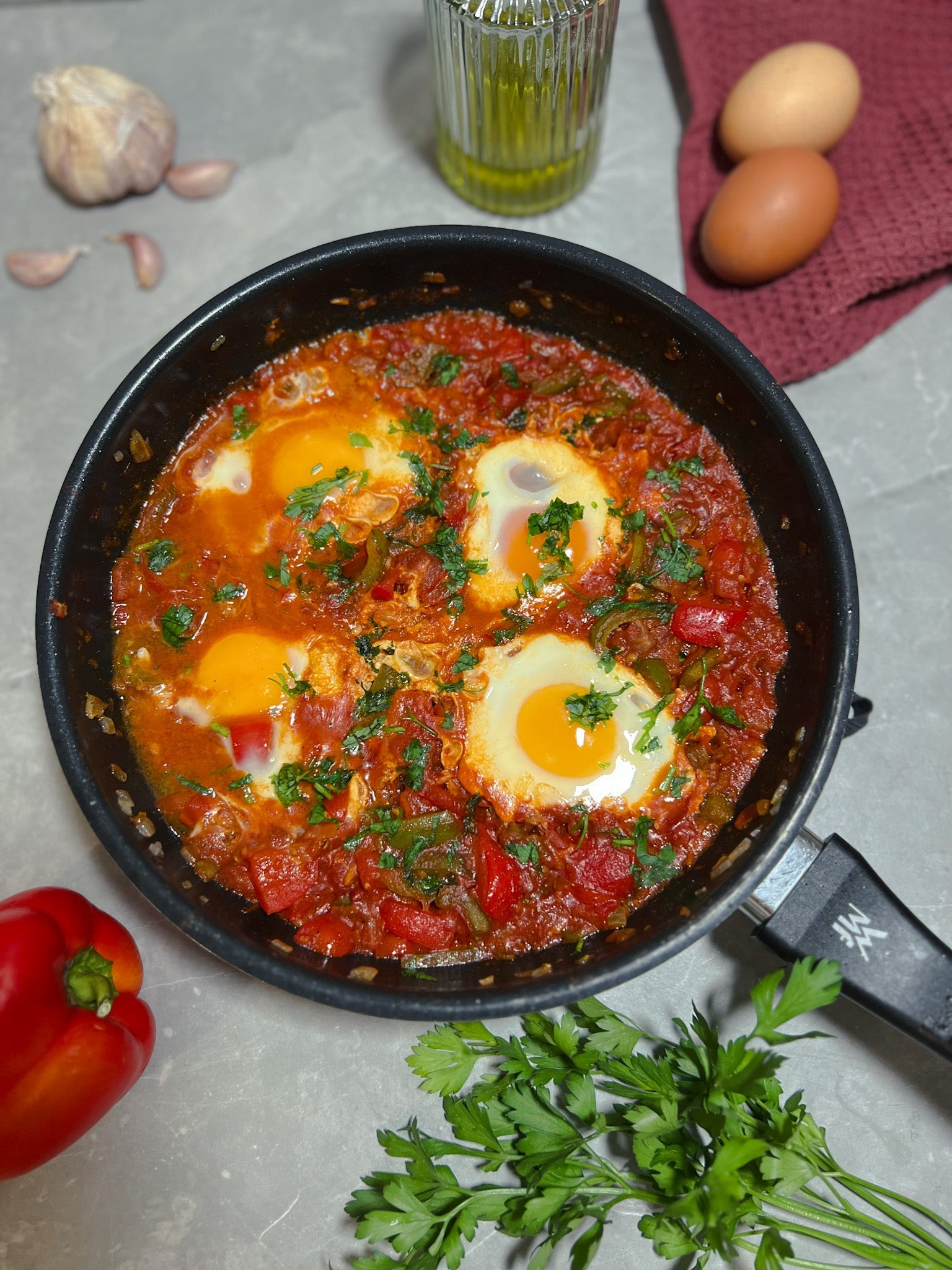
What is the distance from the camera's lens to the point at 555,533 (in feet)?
10.7

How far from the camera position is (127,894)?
3371 mm

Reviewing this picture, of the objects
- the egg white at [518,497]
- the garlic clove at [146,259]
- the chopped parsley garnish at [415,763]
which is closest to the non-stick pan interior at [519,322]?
the egg white at [518,497]

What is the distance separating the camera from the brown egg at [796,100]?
351cm

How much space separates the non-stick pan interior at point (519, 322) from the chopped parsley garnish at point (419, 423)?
390mm

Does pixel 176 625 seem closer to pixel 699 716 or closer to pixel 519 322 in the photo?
pixel 519 322

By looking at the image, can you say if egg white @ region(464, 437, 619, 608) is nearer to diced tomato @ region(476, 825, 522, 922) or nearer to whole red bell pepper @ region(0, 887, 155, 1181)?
diced tomato @ region(476, 825, 522, 922)

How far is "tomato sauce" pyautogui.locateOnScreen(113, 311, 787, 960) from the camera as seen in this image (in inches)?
119

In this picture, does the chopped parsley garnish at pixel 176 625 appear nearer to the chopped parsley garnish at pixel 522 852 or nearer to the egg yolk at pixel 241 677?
the egg yolk at pixel 241 677

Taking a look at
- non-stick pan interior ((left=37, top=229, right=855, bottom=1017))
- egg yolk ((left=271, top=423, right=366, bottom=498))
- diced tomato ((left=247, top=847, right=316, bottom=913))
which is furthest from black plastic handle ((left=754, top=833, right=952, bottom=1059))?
egg yolk ((left=271, top=423, right=366, bottom=498))

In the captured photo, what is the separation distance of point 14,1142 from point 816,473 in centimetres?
304

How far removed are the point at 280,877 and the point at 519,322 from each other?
2024mm

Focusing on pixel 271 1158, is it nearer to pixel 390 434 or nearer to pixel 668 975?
pixel 668 975

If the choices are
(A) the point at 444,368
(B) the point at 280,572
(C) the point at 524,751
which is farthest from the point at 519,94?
(C) the point at 524,751

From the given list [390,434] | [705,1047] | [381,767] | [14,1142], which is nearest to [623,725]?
[381,767]
